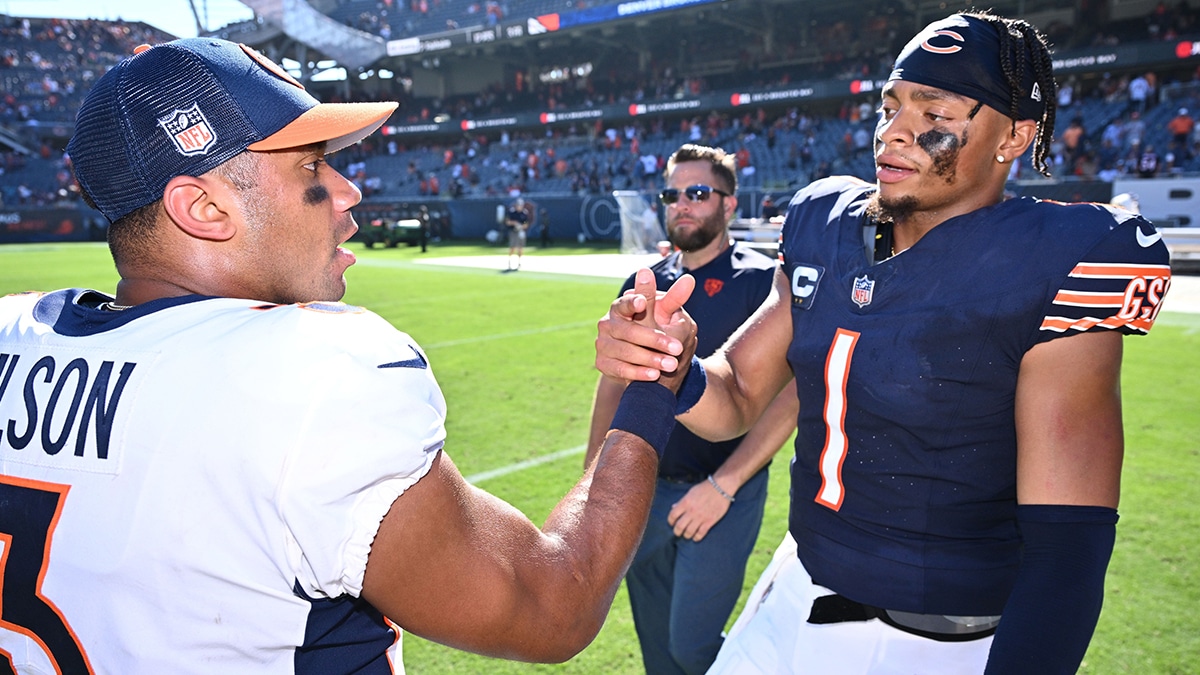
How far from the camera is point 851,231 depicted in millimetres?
2291

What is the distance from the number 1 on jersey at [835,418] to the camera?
2.09 meters

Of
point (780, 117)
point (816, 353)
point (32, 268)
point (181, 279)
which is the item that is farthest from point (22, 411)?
point (780, 117)

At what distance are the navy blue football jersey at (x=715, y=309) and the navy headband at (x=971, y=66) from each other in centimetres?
154

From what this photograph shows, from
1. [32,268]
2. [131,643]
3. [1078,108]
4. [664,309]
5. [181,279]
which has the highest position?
[181,279]

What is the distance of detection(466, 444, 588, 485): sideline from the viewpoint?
5.58m

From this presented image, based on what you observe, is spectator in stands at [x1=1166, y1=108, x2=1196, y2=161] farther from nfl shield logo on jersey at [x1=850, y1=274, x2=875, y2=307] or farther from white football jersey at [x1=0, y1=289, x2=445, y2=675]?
white football jersey at [x1=0, y1=289, x2=445, y2=675]

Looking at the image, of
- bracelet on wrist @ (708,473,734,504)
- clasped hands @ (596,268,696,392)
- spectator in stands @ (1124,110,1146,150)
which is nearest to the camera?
clasped hands @ (596,268,696,392)

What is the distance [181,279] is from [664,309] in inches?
44.0

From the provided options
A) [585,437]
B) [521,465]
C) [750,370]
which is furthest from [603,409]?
[585,437]

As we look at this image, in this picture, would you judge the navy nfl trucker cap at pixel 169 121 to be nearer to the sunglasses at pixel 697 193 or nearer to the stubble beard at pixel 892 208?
the stubble beard at pixel 892 208

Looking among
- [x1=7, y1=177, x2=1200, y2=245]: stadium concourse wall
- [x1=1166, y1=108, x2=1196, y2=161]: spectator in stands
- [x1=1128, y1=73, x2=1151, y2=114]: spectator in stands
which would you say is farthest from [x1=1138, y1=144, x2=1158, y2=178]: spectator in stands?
[x1=1128, y1=73, x2=1151, y2=114]: spectator in stands

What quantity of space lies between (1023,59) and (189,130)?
196cm

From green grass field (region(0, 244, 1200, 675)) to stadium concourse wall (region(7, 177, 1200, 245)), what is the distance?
8264mm

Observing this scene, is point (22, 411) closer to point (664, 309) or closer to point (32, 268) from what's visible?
point (664, 309)
